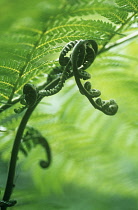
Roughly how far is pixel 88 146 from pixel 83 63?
0.70 m

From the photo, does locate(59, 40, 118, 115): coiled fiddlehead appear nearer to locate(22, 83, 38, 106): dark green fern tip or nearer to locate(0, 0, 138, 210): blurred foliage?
locate(22, 83, 38, 106): dark green fern tip

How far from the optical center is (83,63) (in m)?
0.59

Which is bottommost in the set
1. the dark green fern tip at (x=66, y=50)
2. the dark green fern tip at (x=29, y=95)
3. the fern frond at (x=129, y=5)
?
the dark green fern tip at (x=29, y=95)

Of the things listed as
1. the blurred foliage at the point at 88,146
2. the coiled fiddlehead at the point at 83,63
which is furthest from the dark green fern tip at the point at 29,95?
the blurred foliage at the point at 88,146

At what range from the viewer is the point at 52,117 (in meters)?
1.11

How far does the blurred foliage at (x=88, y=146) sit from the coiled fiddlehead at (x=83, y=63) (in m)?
0.34

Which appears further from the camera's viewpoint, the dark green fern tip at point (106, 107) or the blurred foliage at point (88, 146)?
the blurred foliage at point (88, 146)

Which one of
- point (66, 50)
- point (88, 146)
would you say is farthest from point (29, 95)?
point (88, 146)

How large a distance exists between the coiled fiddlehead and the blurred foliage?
0.34 meters

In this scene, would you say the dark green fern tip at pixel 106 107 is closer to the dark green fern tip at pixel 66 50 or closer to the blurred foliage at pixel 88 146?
the dark green fern tip at pixel 66 50

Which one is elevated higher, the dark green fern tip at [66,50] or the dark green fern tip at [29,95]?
the dark green fern tip at [66,50]

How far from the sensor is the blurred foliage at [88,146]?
107 cm

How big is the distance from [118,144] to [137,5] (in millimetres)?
743

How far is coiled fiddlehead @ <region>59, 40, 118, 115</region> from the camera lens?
0.56m
